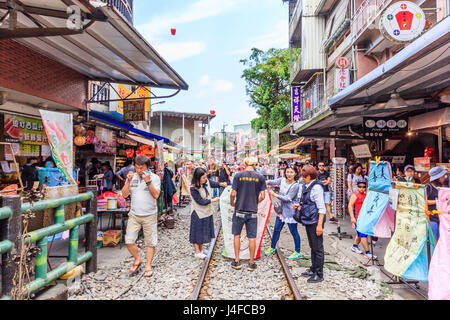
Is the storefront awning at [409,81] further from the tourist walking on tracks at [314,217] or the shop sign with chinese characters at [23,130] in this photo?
the shop sign with chinese characters at [23,130]

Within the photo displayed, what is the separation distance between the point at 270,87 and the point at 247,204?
89.2 ft

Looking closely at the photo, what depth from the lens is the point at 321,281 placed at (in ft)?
15.3

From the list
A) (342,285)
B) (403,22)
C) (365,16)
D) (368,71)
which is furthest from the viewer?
(368,71)

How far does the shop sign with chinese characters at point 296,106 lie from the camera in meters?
19.8

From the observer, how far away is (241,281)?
15.4ft

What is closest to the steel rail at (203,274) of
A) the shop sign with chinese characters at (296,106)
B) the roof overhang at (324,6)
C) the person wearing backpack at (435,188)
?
the person wearing backpack at (435,188)

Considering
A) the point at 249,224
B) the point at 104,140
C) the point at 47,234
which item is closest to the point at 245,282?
the point at 249,224

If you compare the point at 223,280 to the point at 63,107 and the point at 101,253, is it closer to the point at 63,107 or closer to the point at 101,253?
the point at 101,253

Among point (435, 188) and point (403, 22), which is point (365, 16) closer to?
point (403, 22)

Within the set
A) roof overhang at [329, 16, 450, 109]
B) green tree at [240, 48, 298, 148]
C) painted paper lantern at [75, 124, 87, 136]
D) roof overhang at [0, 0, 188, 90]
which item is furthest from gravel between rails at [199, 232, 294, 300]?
green tree at [240, 48, 298, 148]

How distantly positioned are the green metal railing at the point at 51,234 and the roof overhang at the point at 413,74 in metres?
5.41

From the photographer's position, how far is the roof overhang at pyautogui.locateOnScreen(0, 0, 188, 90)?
4633 mm

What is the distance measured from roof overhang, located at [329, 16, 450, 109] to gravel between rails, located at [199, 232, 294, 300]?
4035 mm

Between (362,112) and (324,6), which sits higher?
(324,6)
